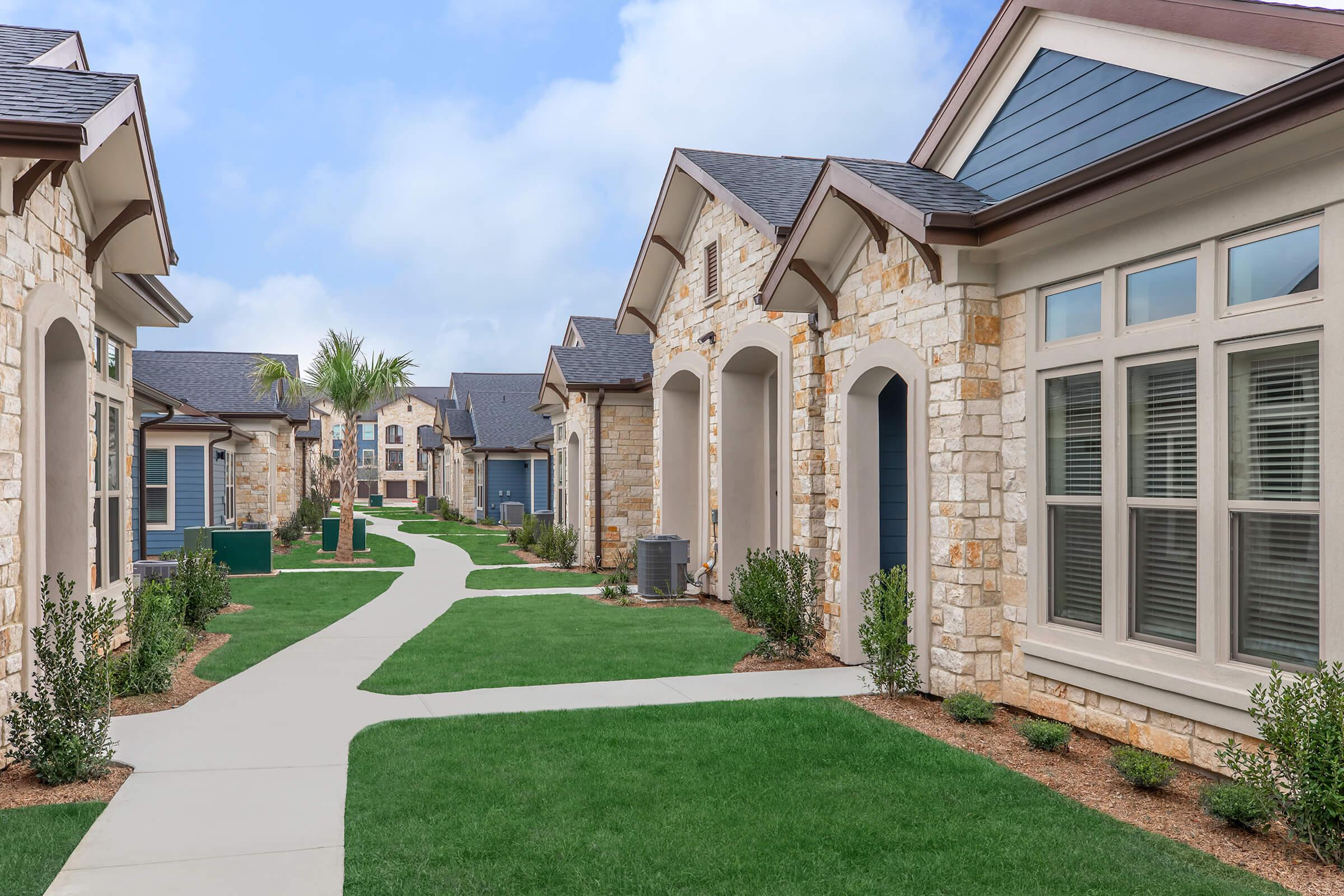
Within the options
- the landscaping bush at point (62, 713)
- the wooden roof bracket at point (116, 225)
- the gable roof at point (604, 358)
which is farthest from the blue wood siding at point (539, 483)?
the landscaping bush at point (62, 713)

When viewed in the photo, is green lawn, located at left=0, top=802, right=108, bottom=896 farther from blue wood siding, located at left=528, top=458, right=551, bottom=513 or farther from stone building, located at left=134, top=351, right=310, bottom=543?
blue wood siding, located at left=528, top=458, right=551, bottom=513

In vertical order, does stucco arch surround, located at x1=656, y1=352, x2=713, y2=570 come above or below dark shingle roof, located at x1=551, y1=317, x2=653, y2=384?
below

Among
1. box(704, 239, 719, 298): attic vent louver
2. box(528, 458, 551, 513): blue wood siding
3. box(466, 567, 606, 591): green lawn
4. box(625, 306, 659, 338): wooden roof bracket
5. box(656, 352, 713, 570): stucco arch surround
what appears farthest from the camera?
box(528, 458, 551, 513): blue wood siding

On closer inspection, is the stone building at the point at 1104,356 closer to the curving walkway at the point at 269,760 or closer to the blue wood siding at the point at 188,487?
→ the curving walkway at the point at 269,760

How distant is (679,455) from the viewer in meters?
15.7

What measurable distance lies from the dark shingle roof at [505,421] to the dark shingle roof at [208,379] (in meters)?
9.52

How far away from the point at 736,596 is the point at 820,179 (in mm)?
4474

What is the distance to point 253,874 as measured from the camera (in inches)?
170

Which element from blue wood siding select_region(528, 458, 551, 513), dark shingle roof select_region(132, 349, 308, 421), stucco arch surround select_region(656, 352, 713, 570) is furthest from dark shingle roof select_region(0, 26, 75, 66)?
blue wood siding select_region(528, 458, 551, 513)

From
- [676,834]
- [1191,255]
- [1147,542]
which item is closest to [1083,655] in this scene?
[1147,542]

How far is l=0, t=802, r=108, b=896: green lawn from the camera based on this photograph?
418cm

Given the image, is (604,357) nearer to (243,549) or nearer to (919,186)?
(243,549)

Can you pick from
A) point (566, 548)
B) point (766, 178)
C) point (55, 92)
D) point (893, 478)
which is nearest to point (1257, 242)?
point (893, 478)

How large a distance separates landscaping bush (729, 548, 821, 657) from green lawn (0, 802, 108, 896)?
5827 mm
